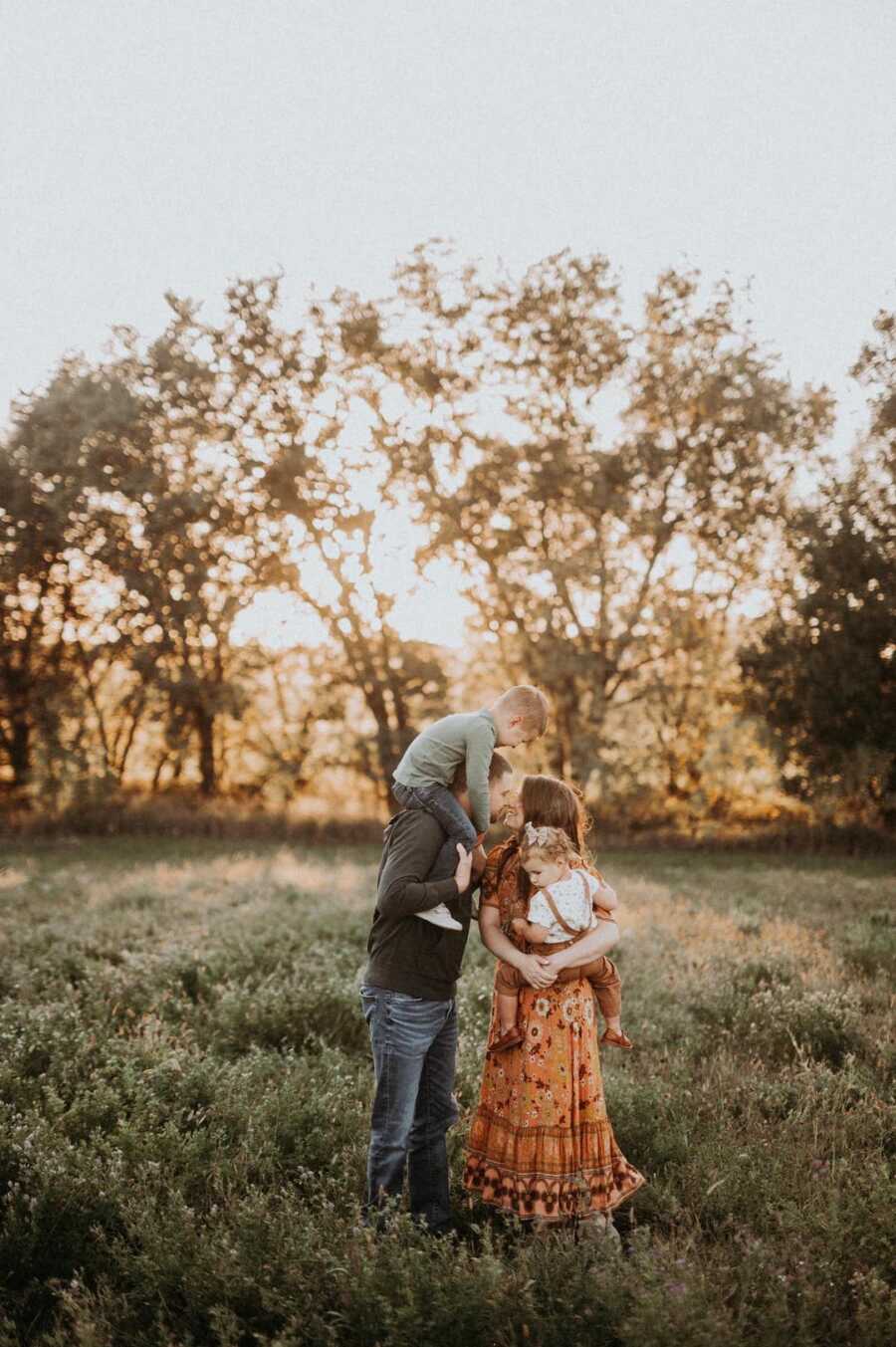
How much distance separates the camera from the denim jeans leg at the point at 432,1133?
4.96 meters

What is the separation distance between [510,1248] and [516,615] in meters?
21.7

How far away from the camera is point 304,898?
46.5 ft

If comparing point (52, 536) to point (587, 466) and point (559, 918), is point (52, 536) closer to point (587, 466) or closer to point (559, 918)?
point (587, 466)

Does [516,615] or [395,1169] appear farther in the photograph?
[516,615]

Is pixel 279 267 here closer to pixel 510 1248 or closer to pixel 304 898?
pixel 304 898

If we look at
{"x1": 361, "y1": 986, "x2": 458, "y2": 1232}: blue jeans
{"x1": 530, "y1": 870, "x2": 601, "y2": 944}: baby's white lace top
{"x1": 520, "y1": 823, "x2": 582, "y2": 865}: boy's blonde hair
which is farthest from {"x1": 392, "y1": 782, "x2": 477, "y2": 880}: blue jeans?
{"x1": 361, "y1": 986, "x2": 458, "y2": 1232}: blue jeans

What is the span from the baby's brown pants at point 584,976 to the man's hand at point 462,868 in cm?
50

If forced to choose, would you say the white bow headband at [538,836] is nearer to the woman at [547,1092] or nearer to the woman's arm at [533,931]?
the woman at [547,1092]

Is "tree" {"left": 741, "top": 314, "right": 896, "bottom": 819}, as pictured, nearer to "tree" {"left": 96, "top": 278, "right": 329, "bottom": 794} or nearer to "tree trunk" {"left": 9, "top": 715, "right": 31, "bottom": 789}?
"tree" {"left": 96, "top": 278, "right": 329, "bottom": 794}

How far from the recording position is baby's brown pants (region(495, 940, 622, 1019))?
4781mm

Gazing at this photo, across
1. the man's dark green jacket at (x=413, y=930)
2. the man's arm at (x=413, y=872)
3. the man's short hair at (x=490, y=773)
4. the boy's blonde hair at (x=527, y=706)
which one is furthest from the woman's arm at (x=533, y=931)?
the boy's blonde hair at (x=527, y=706)

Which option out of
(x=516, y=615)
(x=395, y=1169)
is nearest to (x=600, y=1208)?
(x=395, y=1169)

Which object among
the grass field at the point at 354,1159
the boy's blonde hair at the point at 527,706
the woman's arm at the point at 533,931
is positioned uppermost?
the boy's blonde hair at the point at 527,706

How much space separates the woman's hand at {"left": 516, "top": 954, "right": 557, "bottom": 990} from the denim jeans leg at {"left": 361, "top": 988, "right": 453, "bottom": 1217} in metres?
0.49
